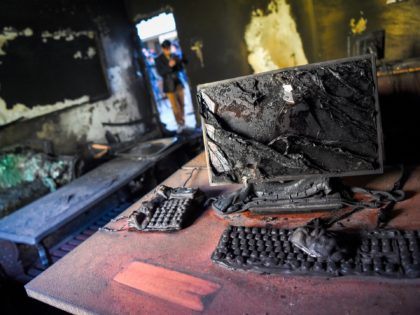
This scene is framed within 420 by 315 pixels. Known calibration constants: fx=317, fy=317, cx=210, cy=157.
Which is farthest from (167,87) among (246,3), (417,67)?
(417,67)

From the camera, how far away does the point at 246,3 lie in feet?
15.6

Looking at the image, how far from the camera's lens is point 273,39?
4.95 meters

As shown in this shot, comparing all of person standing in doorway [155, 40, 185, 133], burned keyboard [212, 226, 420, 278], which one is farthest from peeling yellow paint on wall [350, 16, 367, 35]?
burned keyboard [212, 226, 420, 278]

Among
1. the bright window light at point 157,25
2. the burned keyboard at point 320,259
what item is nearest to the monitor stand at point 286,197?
the burned keyboard at point 320,259

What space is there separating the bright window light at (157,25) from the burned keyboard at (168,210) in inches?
157

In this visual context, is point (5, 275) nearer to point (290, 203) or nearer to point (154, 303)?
point (154, 303)

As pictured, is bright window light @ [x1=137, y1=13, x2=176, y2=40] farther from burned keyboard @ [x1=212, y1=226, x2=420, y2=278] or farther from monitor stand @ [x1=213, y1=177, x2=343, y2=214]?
burned keyboard @ [x1=212, y1=226, x2=420, y2=278]

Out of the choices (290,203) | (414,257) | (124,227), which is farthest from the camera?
(124,227)

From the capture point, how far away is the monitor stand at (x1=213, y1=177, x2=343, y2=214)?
1404 mm

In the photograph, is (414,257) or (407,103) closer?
(414,257)

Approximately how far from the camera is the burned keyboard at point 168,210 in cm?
149

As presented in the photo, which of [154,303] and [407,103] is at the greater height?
[407,103]

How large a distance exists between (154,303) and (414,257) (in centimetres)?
84

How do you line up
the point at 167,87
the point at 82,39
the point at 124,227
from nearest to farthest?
the point at 124,227 < the point at 82,39 < the point at 167,87
